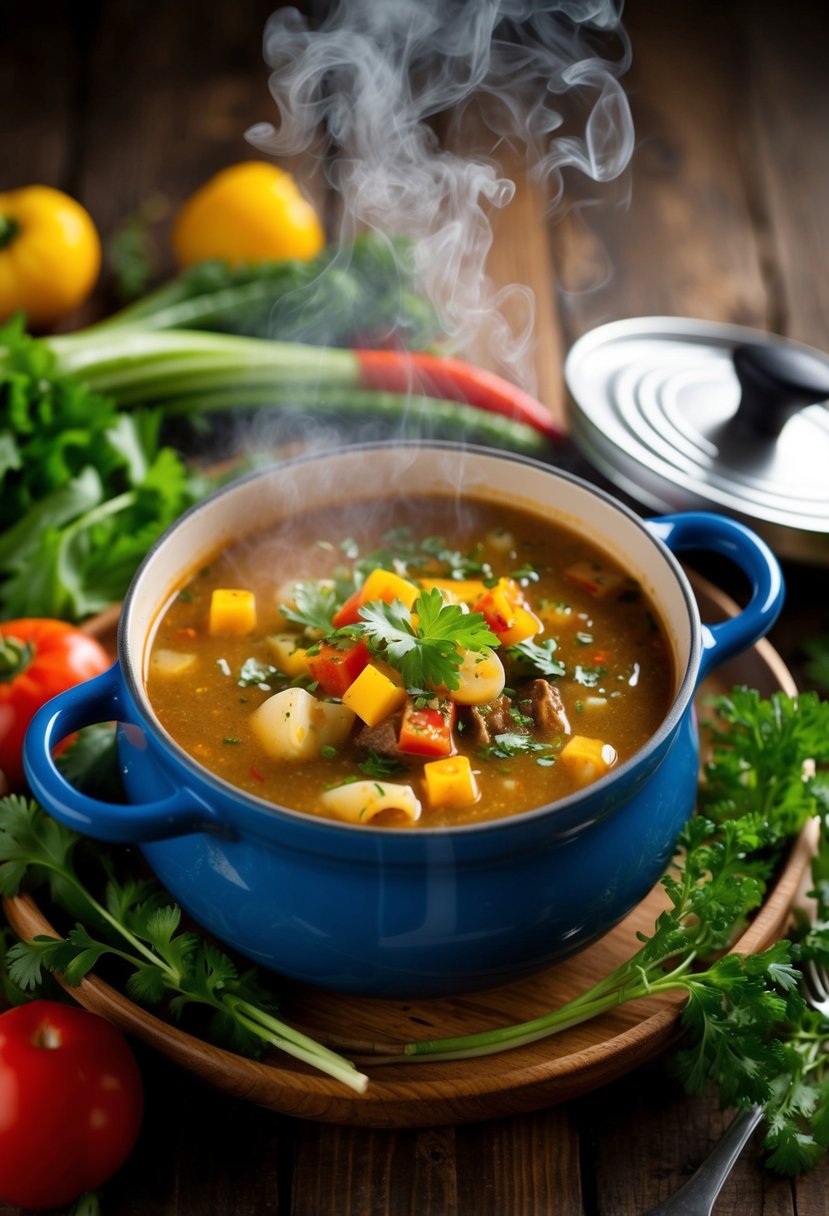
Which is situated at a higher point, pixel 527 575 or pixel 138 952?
pixel 527 575

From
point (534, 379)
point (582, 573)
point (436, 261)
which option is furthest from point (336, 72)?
point (582, 573)

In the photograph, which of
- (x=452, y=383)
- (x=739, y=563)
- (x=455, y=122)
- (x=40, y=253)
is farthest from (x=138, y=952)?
(x=455, y=122)

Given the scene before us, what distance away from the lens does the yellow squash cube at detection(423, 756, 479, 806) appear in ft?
7.09

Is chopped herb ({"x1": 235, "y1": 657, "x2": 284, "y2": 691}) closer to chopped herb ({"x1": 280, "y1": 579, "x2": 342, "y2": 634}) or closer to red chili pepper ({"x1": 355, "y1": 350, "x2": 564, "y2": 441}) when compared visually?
chopped herb ({"x1": 280, "y1": 579, "x2": 342, "y2": 634})

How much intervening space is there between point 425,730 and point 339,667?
0.21 meters

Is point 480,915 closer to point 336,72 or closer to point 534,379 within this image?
point 534,379

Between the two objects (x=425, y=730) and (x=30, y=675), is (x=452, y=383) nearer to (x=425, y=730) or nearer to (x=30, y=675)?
(x=30, y=675)

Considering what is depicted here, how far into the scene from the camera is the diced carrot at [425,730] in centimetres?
222

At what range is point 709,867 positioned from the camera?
2.28 meters

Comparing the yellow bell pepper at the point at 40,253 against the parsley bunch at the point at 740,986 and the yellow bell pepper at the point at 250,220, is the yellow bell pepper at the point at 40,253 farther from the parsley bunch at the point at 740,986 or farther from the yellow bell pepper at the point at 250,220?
the parsley bunch at the point at 740,986

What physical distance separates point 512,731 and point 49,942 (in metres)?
0.86

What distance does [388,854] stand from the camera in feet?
6.33

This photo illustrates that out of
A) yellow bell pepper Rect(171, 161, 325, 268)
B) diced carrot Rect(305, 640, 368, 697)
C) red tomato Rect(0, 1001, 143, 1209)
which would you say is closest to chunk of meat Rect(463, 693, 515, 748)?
diced carrot Rect(305, 640, 368, 697)

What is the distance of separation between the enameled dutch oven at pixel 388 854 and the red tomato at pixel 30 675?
1.30 feet
